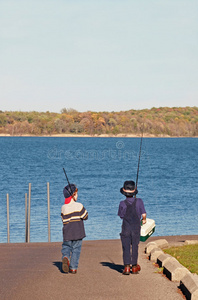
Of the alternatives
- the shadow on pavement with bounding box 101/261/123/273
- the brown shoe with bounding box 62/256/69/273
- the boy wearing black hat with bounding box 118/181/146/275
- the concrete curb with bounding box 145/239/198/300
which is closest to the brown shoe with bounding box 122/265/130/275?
the boy wearing black hat with bounding box 118/181/146/275

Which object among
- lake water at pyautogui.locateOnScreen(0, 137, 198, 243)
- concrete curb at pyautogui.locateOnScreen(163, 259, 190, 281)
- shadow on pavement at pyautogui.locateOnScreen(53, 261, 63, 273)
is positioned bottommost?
lake water at pyautogui.locateOnScreen(0, 137, 198, 243)

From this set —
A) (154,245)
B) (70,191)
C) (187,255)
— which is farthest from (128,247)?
(154,245)

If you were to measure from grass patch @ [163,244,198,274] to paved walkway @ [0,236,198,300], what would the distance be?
54 cm

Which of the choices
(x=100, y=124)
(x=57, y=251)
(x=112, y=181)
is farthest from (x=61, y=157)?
(x=57, y=251)

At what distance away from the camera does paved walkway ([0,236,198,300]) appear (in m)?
7.43

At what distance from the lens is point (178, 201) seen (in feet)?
125

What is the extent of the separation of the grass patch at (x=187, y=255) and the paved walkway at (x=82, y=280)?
0.54 m

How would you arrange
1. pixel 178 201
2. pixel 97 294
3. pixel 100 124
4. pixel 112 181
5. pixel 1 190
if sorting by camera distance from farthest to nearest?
1. pixel 100 124
2. pixel 112 181
3. pixel 1 190
4. pixel 178 201
5. pixel 97 294

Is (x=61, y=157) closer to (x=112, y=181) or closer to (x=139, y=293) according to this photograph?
(x=112, y=181)

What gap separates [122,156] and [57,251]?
106986mm

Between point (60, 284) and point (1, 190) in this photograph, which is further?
point (1, 190)

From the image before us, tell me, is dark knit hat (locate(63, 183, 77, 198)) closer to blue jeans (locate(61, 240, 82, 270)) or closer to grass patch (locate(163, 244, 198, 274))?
blue jeans (locate(61, 240, 82, 270))

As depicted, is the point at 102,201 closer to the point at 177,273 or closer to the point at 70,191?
the point at 70,191

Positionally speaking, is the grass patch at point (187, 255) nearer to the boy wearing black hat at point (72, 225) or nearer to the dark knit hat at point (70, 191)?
the boy wearing black hat at point (72, 225)
